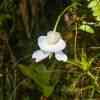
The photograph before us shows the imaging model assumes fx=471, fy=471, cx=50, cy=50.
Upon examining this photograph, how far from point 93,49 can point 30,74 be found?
0.26 metres

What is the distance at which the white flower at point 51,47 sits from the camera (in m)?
1.53

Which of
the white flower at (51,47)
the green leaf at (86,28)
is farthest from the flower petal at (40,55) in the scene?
the green leaf at (86,28)

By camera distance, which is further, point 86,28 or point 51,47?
point 86,28

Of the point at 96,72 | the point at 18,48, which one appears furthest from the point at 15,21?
the point at 96,72

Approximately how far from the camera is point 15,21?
1743mm

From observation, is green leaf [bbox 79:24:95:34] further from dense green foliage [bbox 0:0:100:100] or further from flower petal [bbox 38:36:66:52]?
flower petal [bbox 38:36:66:52]

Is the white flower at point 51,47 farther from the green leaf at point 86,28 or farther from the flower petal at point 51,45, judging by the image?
the green leaf at point 86,28

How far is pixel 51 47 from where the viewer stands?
60.4 inches

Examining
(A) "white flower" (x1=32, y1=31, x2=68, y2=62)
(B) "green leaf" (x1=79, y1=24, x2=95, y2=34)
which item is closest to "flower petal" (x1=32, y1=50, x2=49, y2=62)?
(A) "white flower" (x1=32, y1=31, x2=68, y2=62)

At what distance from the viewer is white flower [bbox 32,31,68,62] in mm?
1532

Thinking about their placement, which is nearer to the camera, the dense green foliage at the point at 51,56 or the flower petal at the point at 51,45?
the flower petal at the point at 51,45

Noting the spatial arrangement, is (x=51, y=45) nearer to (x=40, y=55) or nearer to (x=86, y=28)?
(x=40, y=55)

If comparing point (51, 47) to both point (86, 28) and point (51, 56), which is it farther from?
point (86, 28)

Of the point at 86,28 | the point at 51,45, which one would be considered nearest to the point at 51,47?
the point at 51,45
